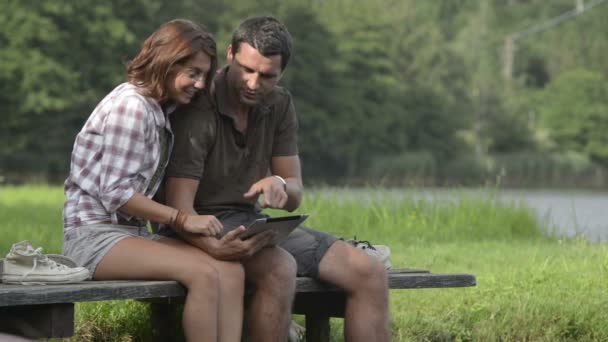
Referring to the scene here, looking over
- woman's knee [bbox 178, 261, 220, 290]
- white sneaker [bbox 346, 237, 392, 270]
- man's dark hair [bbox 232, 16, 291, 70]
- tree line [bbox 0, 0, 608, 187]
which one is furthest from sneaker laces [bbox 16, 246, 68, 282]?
tree line [bbox 0, 0, 608, 187]

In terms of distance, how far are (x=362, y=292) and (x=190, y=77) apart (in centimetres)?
97

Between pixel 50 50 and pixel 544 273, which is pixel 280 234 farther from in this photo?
pixel 50 50

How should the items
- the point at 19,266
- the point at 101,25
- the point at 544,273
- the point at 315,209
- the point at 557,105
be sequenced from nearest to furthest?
the point at 19,266, the point at 544,273, the point at 315,209, the point at 101,25, the point at 557,105

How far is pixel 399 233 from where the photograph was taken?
10.2m

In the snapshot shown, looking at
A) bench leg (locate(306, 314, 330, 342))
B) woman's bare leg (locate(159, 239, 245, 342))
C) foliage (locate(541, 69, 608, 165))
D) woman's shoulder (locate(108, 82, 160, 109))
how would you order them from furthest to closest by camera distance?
foliage (locate(541, 69, 608, 165)) < bench leg (locate(306, 314, 330, 342)) < woman's shoulder (locate(108, 82, 160, 109)) < woman's bare leg (locate(159, 239, 245, 342))

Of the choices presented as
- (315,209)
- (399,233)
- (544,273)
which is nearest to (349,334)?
(544,273)

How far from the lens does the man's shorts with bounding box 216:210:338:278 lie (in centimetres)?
458

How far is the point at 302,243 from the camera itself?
462cm

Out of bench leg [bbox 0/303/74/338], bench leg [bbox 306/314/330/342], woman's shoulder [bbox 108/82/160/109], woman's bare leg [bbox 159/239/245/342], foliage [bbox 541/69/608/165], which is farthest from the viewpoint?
foliage [bbox 541/69/608/165]

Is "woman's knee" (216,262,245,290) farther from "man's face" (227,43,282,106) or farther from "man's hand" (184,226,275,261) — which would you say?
"man's face" (227,43,282,106)

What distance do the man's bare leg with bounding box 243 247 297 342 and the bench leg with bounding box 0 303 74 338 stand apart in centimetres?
64

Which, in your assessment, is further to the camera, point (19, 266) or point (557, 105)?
point (557, 105)

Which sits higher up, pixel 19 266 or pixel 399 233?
pixel 19 266

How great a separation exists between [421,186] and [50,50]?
97.1ft
